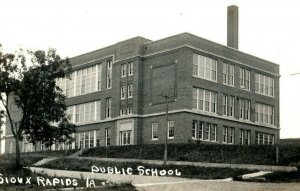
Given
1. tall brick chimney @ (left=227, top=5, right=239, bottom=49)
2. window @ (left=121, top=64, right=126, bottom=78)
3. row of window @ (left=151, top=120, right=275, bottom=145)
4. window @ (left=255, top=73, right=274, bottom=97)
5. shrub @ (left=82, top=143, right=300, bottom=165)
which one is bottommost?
shrub @ (left=82, top=143, right=300, bottom=165)

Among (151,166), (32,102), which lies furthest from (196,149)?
(32,102)

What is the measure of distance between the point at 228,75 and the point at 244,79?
3.23 m

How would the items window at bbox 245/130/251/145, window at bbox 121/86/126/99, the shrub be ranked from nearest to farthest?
1. the shrub
2. window at bbox 121/86/126/99
3. window at bbox 245/130/251/145

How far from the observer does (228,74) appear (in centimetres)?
5356

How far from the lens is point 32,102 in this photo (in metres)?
34.9

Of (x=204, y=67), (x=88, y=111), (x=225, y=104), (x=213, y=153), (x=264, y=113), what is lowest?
(x=213, y=153)

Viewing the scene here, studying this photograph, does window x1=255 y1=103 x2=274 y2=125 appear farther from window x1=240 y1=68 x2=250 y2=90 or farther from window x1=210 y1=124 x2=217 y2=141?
window x1=210 y1=124 x2=217 y2=141

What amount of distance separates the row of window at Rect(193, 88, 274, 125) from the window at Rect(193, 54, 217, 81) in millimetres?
1489

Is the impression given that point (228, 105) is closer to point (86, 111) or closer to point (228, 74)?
point (228, 74)

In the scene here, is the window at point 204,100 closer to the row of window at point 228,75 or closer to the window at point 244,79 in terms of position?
the row of window at point 228,75

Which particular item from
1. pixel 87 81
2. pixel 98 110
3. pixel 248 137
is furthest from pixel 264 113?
pixel 87 81

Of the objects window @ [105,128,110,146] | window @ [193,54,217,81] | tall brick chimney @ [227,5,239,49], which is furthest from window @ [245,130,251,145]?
window @ [105,128,110,146]

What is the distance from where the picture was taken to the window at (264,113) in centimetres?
5747

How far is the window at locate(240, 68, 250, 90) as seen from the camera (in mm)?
55547
